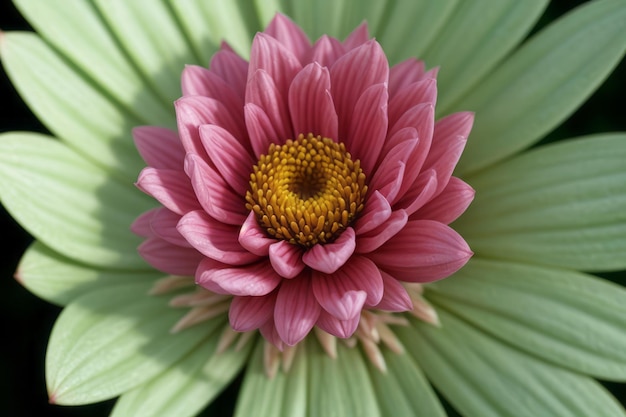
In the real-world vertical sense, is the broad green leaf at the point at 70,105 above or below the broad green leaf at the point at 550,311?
above

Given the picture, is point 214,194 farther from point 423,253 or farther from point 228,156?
point 423,253

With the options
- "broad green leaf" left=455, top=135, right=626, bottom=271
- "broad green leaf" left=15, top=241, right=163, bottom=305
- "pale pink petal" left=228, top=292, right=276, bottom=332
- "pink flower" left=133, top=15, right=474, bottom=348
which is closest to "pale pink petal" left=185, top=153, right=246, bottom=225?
"pink flower" left=133, top=15, right=474, bottom=348

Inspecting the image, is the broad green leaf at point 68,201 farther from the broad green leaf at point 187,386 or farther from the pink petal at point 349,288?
the pink petal at point 349,288

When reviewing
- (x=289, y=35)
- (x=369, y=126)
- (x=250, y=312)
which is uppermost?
(x=289, y=35)

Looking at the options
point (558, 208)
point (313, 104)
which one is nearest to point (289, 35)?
point (313, 104)

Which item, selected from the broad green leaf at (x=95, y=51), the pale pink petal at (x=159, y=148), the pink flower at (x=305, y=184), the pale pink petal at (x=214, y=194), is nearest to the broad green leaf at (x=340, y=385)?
the pink flower at (x=305, y=184)

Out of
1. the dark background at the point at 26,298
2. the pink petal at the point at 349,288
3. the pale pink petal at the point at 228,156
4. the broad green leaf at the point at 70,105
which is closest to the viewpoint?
the pink petal at the point at 349,288
